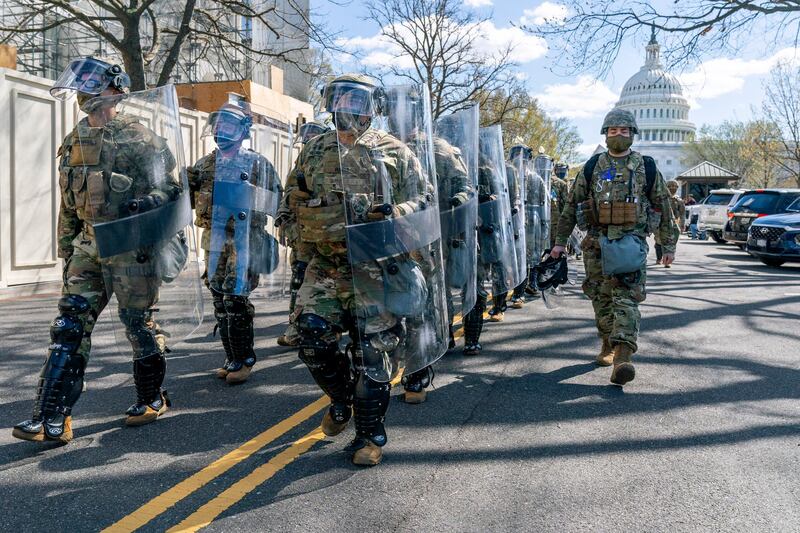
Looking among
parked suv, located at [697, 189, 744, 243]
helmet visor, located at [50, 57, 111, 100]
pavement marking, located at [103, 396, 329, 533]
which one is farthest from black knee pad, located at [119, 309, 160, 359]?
parked suv, located at [697, 189, 744, 243]

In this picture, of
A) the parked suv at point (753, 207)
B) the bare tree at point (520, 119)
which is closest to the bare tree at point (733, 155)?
the bare tree at point (520, 119)

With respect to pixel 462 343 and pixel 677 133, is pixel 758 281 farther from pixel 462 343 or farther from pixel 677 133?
pixel 677 133

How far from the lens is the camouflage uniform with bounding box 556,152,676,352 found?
17.2 feet

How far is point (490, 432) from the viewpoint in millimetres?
4086

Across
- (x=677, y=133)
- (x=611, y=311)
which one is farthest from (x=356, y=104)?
(x=677, y=133)

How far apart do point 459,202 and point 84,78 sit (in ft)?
7.94

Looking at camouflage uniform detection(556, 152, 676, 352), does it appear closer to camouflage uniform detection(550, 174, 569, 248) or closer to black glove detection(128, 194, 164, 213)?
black glove detection(128, 194, 164, 213)

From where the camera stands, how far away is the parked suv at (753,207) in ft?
60.6

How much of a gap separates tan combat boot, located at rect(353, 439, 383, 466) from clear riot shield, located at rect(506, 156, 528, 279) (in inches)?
125

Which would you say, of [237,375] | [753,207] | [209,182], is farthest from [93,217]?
[753,207]

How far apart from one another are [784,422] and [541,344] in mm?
2633

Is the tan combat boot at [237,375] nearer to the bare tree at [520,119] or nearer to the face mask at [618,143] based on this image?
the face mask at [618,143]

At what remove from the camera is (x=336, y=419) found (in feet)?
12.6

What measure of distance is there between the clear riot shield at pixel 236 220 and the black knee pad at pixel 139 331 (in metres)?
1.15
